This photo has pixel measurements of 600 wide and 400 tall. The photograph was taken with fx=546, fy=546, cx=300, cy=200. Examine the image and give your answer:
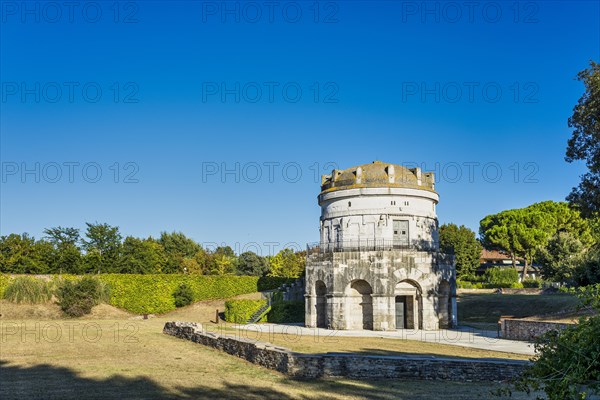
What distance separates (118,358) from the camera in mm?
20719

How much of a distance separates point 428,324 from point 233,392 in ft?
74.0

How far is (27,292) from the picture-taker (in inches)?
1594

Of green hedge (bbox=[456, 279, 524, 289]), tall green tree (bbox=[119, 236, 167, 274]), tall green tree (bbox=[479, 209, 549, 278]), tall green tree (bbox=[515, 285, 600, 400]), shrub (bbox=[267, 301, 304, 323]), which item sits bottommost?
shrub (bbox=[267, 301, 304, 323])

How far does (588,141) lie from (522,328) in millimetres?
10446

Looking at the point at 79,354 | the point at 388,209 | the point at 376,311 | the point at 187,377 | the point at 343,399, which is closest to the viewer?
the point at 343,399

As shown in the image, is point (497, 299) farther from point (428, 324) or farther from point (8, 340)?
point (8, 340)

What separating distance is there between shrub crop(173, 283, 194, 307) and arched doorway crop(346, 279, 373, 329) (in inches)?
702

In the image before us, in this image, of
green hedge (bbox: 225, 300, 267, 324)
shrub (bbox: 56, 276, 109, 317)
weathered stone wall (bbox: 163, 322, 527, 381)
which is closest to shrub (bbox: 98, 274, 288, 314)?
shrub (bbox: 56, 276, 109, 317)

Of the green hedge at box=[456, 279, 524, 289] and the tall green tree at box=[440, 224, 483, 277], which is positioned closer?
the green hedge at box=[456, 279, 524, 289]

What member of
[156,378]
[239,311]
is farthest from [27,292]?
[156,378]

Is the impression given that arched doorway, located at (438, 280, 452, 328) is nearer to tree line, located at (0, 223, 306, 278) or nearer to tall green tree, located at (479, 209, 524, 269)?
tree line, located at (0, 223, 306, 278)

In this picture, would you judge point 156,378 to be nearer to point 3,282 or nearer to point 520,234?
point 3,282

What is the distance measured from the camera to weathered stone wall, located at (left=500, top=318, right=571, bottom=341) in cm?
2690

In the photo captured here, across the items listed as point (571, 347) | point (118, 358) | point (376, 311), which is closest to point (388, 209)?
point (376, 311)
